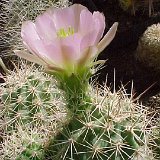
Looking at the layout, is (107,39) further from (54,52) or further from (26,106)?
(26,106)

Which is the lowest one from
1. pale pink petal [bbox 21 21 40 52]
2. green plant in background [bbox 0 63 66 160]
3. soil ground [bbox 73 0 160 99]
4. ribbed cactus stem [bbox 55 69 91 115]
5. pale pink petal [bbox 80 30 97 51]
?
soil ground [bbox 73 0 160 99]

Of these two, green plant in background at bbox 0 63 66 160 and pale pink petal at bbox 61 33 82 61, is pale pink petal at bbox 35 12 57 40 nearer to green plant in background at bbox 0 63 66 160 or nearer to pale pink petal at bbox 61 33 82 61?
pale pink petal at bbox 61 33 82 61

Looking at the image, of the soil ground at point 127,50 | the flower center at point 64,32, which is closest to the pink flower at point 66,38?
the flower center at point 64,32

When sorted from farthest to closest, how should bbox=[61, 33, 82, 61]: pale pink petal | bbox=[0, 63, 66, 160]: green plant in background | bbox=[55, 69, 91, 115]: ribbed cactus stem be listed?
1. bbox=[0, 63, 66, 160]: green plant in background
2. bbox=[55, 69, 91, 115]: ribbed cactus stem
3. bbox=[61, 33, 82, 61]: pale pink petal

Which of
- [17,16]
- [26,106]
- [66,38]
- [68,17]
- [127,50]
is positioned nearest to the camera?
[66,38]

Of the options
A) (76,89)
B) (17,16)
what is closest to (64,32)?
(76,89)

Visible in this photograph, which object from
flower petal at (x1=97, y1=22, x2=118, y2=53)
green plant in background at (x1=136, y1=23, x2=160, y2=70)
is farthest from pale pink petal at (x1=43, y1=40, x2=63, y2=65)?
Result: green plant in background at (x1=136, y1=23, x2=160, y2=70)

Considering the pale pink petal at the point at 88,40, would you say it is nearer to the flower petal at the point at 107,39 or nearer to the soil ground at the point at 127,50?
the flower petal at the point at 107,39
